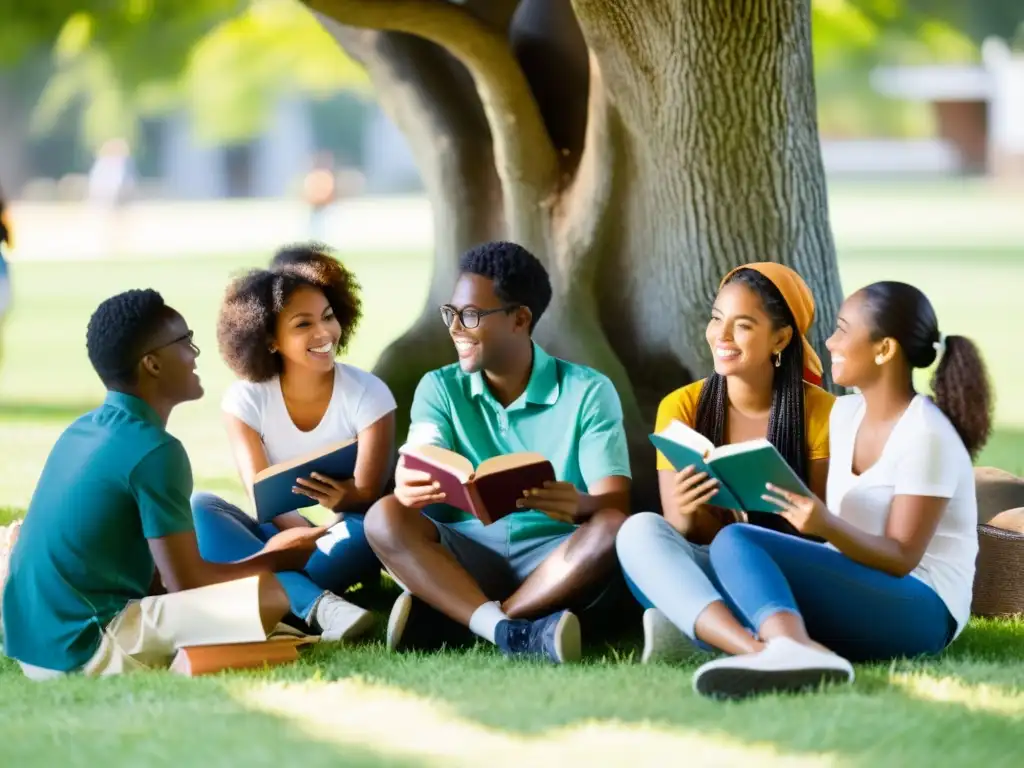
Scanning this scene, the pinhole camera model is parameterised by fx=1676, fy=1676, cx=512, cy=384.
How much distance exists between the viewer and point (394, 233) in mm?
31297

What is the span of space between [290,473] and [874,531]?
65.9 inches

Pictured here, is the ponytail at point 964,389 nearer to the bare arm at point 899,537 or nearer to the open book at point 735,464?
the bare arm at point 899,537

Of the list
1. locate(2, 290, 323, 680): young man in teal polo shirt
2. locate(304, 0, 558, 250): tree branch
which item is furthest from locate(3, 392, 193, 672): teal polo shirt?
locate(304, 0, 558, 250): tree branch

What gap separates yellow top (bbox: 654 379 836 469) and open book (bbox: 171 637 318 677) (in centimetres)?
117

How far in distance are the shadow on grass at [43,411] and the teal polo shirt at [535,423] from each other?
614 cm

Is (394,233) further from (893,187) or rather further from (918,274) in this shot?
(893,187)

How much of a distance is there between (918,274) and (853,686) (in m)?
17.0

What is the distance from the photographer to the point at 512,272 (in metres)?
4.89

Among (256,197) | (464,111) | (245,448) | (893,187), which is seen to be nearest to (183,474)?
(245,448)

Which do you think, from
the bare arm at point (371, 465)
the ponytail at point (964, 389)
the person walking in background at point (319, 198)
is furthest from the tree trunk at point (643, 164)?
the person walking in background at point (319, 198)

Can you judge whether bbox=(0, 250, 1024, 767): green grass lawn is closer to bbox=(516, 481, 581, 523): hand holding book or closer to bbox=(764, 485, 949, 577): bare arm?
bbox=(764, 485, 949, 577): bare arm

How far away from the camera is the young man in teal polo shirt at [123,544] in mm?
4312

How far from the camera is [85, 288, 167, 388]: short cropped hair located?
4371 mm

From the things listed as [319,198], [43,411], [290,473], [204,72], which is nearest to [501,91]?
[290,473]
